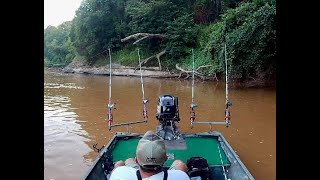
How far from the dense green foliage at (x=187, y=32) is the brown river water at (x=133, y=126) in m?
1.79

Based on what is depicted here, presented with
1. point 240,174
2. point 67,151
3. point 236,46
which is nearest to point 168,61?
point 236,46

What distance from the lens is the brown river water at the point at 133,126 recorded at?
6664 millimetres

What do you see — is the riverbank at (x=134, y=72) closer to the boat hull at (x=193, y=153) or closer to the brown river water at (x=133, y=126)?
the brown river water at (x=133, y=126)

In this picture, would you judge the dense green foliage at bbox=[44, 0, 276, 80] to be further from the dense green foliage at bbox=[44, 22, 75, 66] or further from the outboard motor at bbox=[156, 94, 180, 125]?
the dense green foliage at bbox=[44, 22, 75, 66]

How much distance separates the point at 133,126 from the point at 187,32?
16.8 m

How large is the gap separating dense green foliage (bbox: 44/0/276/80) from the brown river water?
179 cm

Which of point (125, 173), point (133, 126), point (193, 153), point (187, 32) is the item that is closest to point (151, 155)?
point (125, 173)

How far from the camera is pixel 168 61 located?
25.8 m

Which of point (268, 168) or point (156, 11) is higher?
point (156, 11)

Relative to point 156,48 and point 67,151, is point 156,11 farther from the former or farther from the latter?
point 67,151

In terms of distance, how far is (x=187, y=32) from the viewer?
82.8 feet

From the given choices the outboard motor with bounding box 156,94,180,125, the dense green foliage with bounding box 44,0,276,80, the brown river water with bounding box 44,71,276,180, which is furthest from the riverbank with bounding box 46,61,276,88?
the outboard motor with bounding box 156,94,180,125

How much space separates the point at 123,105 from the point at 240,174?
8721mm
